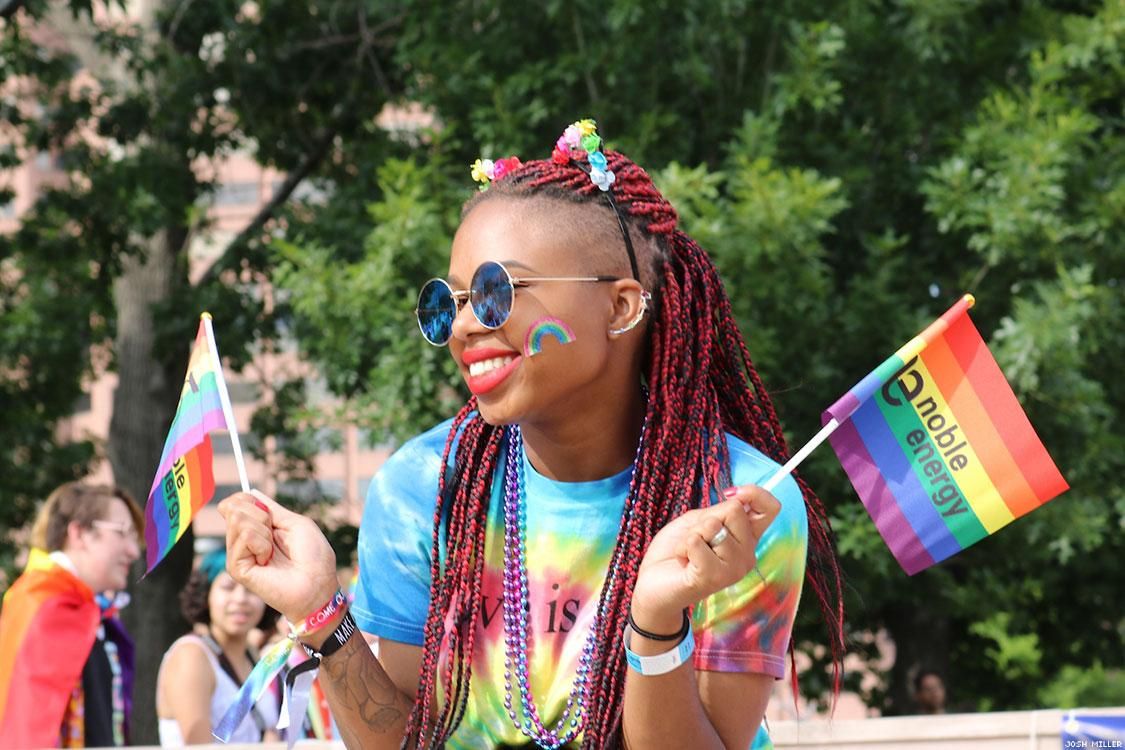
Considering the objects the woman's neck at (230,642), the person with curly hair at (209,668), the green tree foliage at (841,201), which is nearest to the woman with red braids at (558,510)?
the person with curly hair at (209,668)

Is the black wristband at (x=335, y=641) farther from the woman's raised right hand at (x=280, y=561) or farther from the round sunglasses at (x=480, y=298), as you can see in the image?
the round sunglasses at (x=480, y=298)

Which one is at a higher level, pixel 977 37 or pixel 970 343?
pixel 977 37

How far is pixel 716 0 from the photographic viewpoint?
884cm

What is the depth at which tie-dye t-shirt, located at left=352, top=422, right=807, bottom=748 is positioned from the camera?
98.7 inches

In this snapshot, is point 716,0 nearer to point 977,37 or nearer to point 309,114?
point 977,37

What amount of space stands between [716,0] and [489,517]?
21.6 ft

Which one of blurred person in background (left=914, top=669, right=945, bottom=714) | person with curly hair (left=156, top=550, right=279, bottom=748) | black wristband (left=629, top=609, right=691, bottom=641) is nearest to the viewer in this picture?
black wristband (left=629, top=609, right=691, bottom=641)

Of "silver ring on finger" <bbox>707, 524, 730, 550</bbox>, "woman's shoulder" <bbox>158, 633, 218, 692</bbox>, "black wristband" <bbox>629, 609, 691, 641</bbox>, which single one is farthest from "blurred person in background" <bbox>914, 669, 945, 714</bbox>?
"silver ring on finger" <bbox>707, 524, 730, 550</bbox>

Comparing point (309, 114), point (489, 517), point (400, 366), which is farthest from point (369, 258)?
point (489, 517)

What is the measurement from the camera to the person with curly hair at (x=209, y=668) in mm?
6012

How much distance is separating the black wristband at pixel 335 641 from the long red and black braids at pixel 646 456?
0.14m

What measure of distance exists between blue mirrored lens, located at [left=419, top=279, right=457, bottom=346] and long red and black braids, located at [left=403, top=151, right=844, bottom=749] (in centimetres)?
19

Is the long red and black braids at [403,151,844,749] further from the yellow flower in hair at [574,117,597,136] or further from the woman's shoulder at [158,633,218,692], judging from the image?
the woman's shoulder at [158,633,218,692]

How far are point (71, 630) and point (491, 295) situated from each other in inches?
145
